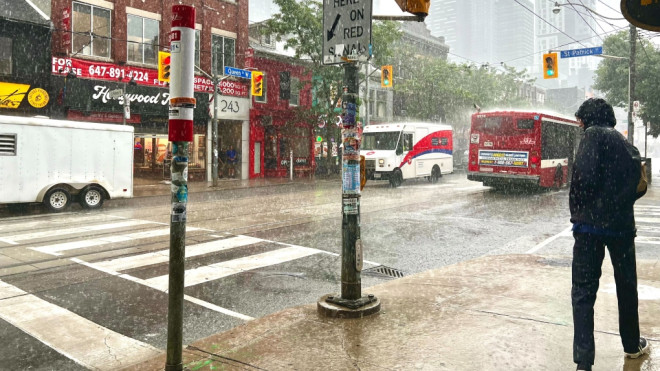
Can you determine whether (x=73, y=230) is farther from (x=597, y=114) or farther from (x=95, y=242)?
(x=597, y=114)

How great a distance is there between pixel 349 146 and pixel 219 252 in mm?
4608

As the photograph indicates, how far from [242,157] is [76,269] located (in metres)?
22.9

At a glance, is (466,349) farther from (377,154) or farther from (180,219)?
(377,154)

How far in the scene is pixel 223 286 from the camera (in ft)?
23.2

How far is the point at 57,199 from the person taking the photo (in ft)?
49.7

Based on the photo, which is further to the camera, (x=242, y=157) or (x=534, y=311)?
(x=242, y=157)

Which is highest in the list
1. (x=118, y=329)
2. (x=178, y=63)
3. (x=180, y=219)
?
(x=178, y=63)

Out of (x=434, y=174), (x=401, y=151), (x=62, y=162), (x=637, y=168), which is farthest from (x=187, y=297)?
(x=434, y=174)

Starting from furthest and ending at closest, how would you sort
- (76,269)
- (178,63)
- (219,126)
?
(219,126) → (76,269) → (178,63)

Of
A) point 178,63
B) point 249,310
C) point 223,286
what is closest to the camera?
point 178,63

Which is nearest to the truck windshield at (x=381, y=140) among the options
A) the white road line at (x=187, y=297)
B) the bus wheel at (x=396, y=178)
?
the bus wheel at (x=396, y=178)

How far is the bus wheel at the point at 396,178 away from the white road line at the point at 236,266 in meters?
15.9

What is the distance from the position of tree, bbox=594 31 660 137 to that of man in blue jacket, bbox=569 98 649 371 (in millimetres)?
31432

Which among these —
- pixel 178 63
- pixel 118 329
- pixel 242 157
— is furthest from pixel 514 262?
pixel 242 157
